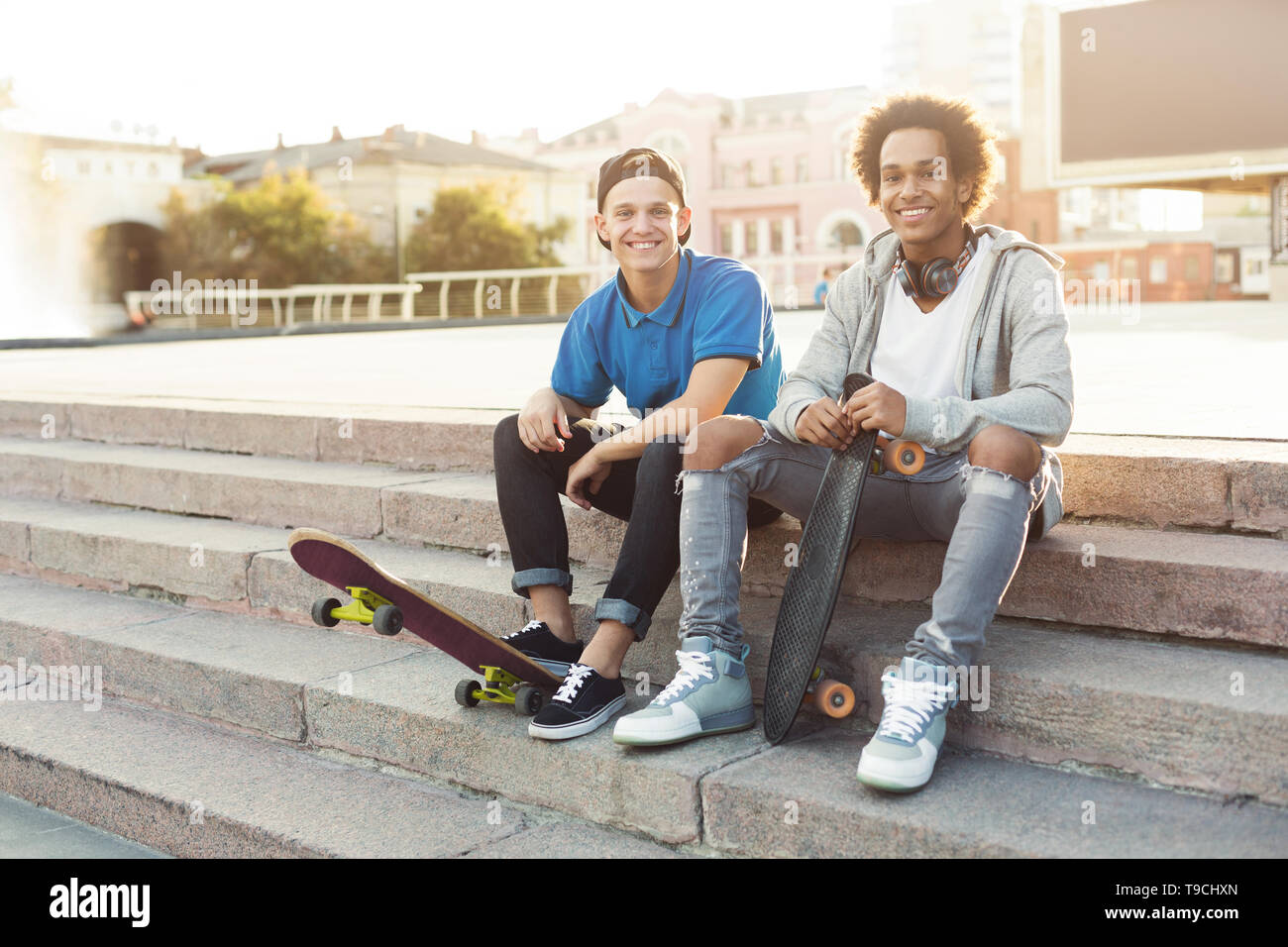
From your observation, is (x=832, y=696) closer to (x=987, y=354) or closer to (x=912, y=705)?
(x=912, y=705)

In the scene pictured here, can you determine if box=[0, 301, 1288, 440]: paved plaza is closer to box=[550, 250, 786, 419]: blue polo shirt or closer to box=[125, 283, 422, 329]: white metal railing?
box=[550, 250, 786, 419]: blue polo shirt

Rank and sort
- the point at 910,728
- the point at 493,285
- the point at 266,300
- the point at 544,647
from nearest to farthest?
the point at 910,728 < the point at 544,647 < the point at 493,285 < the point at 266,300

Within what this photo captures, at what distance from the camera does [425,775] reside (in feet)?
9.11

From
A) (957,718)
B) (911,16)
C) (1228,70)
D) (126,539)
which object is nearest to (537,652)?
(957,718)

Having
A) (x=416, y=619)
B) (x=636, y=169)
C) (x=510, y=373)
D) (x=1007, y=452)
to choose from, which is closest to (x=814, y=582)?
(x=1007, y=452)

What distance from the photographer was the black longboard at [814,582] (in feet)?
7.90

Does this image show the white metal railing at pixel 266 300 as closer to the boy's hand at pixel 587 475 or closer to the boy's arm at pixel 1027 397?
the boy's hand at pixel 587 475

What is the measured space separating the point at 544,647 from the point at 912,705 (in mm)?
914

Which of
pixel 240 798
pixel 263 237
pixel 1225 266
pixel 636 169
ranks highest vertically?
pixel 263 237

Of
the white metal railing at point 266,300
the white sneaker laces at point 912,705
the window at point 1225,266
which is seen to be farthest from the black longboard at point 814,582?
the window at point 1225,266

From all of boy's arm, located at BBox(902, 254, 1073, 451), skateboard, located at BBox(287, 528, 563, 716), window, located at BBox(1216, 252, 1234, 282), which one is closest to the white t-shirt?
boy's arm, located at BBox(902, 254, 1073, 451)

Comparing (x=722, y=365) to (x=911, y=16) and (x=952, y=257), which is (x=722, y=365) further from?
(x=911, y=16)

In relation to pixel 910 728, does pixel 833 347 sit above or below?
above

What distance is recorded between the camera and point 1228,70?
26.8 meters
